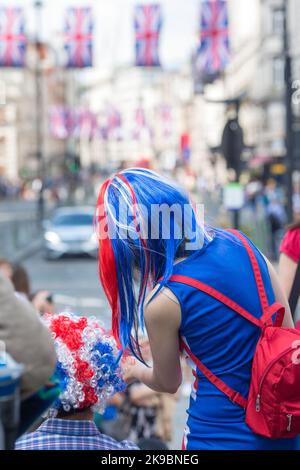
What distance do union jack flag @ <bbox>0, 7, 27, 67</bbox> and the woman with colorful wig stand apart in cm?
2368

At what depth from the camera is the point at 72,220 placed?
26156mm

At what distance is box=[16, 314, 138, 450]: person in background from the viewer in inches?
98.0

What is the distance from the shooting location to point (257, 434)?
2.35m

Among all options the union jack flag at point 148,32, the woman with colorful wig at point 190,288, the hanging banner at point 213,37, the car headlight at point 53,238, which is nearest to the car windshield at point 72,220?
the car headlight at point 53,238

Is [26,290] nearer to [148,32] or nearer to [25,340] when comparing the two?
[25,340]

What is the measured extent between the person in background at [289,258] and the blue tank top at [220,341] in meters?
0.76

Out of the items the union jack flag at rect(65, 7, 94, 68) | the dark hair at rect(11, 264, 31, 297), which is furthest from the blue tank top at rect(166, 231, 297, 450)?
the union jack flag at rect(65, 7, 94, 68)

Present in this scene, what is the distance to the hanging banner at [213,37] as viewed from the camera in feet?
72.5

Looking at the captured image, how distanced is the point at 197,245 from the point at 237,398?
393 mm

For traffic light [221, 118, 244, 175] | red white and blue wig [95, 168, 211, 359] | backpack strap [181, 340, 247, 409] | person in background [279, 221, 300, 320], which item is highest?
red white and blue wig [95, 168, 211, 359]

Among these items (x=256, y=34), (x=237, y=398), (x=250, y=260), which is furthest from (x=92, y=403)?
(x=256, y=34)

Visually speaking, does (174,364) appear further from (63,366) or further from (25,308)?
(25,308)

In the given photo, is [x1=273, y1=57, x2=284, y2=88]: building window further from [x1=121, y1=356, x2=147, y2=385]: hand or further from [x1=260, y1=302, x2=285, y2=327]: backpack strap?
[x1=260, y1=302, x2=285, y2=327]: backpack strap

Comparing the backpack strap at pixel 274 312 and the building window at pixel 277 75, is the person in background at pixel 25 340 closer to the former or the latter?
the backpack strap at pixel 274 312
